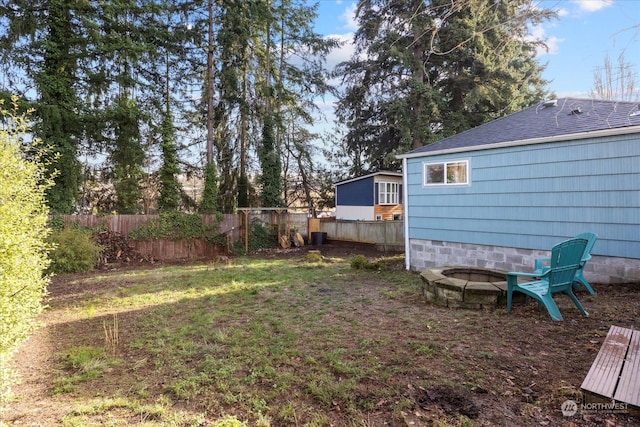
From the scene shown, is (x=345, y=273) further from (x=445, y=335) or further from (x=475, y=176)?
(x=445, y=335)

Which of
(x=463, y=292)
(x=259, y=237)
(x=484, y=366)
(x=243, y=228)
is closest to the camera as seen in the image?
(x=484, y=366)

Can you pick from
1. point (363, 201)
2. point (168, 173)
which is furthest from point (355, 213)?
point (168, 173)

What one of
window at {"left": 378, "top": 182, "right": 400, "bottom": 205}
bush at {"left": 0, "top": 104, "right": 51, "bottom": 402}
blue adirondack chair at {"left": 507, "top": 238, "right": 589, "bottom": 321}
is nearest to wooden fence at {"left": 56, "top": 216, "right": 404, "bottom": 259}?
window at {"left": 378, "top": 182, "right": 400, "bottom": 205}

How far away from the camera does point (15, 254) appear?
2689mm

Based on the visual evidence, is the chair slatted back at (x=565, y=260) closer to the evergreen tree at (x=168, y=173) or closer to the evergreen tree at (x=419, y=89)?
the evergreen tree at (x=419, y=89)

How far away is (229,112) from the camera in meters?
16.7

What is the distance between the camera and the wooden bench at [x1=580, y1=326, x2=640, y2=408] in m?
1.85

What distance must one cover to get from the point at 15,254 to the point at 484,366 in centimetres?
404

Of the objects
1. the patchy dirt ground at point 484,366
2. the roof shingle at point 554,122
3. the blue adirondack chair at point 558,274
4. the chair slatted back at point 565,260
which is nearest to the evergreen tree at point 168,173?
the patchy dirt ground at point 484,366

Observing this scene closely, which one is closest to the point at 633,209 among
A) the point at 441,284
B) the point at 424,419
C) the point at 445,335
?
the point at 441,284

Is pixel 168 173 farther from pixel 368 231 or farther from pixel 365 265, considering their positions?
pixel 365 265

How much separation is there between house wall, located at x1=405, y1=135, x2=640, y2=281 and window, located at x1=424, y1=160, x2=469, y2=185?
12cm

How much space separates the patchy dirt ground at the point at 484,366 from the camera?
2.23 m

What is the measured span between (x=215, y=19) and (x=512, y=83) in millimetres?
13341
